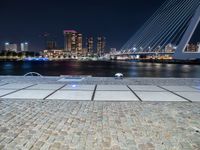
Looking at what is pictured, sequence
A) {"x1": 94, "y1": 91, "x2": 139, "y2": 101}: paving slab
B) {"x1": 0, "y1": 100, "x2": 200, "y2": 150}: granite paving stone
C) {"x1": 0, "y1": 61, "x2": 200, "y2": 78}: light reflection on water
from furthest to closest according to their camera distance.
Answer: {"x1": 0, "y1": 61, "x2": 200, "y2": 78}: light reflection on water → {"x1": 94, "y1": 91, "x2": 139, "y2": 101}: paving slab → {"x1": 0, "y1": 100, "x2": 200, "y2": 150}: granite paving stone

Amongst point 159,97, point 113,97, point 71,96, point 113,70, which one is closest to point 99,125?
point 113,97

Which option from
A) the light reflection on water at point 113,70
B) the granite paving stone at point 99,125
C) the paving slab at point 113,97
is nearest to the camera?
the granite paving stone at point 99,125

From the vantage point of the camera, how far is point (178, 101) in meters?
5.60

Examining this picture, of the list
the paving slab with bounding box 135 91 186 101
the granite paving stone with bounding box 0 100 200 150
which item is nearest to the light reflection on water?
the paving slab with bounding box 135 91 186 101

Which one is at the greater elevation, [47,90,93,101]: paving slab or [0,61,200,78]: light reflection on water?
[47,90,93,101]: paving slab

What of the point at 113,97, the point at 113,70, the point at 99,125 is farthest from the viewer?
the point at 113,70

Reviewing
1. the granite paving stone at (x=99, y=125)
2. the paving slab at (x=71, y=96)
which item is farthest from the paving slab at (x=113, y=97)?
the granite paving stone at (x=99, y=125)

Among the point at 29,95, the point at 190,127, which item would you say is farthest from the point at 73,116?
the point at 29,95

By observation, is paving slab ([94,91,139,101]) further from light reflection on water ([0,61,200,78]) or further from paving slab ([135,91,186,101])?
light reflection on water ([0,61,200,78])

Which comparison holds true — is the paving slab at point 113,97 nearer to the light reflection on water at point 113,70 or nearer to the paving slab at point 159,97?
the paving slab at point 159,97

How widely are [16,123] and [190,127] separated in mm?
2853

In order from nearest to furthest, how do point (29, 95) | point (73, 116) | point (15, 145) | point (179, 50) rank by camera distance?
1. point (15, 145)
2. point (73, 116)
3. point (29, 95)
4. point (179, 50)

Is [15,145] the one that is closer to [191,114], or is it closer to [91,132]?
[91,132]

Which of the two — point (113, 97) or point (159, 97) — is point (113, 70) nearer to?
point (159, 97)
